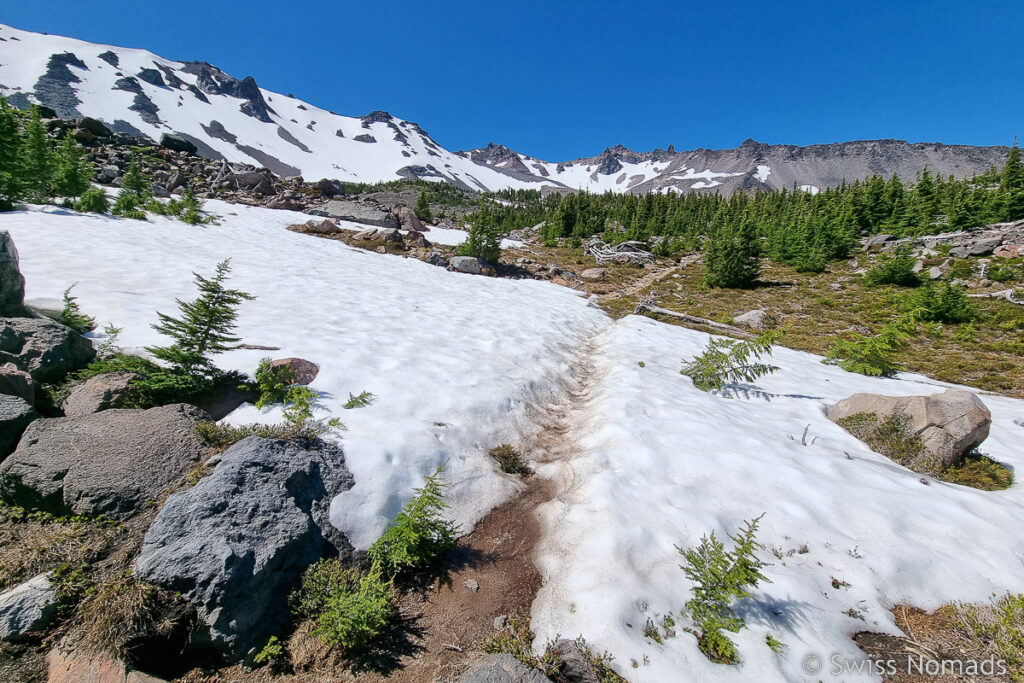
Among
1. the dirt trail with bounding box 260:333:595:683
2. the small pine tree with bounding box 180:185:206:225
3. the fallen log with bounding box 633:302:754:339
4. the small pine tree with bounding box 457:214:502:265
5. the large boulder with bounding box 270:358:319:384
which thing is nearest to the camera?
the dirt trail with bounding box 260:333:595:683

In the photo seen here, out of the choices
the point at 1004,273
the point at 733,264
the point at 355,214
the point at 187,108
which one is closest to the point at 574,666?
the point at 733,264

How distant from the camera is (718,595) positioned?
12.1ft

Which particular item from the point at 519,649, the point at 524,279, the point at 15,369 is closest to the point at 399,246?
the point at 524,279

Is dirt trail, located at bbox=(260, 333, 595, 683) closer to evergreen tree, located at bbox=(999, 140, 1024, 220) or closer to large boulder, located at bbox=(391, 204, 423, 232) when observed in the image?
large boulder, located at bbox=(391, 204, 423, 232)

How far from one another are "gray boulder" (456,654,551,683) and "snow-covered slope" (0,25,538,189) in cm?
18035

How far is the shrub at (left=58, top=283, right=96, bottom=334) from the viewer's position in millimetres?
6973

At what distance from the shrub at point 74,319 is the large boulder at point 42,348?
44.4 inches

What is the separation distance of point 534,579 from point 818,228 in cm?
3843

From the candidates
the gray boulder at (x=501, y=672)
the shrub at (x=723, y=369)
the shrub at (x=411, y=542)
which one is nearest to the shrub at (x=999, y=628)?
the gray boulder at (x=501, y=672)

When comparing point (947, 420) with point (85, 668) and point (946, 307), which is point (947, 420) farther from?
point (946, 307)

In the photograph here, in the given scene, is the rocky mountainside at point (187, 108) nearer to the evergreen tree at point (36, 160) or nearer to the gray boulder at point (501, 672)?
the evergreen tree at point (36, 160)

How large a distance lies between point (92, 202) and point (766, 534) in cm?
2748

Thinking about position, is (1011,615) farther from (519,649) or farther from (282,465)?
(282,465)

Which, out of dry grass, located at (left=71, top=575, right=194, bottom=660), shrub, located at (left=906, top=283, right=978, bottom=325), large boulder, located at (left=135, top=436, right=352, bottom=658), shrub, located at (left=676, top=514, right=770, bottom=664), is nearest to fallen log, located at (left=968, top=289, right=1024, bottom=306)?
shrub, located at (left=906, top=283, right=978, bottom=325)
